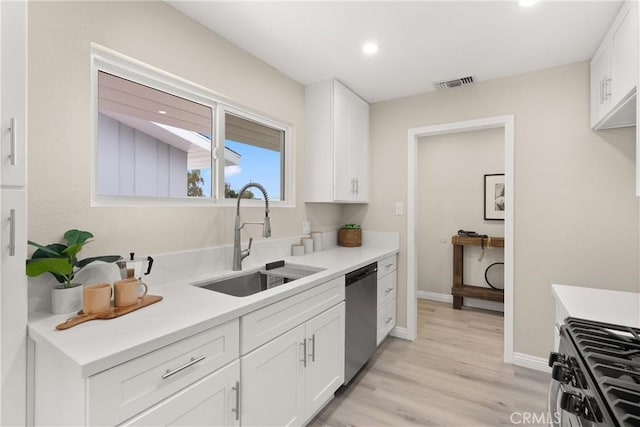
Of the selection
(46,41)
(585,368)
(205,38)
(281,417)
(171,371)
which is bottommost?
(281,417)

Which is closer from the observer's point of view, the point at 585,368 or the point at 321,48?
the point at 585,368

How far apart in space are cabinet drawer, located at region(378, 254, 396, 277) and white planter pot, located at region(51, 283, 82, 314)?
6.72ft

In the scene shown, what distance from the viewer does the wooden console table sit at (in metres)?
3.66

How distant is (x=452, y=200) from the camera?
4.21 m

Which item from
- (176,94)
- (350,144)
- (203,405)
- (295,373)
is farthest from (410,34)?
(203,405)

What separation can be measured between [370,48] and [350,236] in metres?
1.72

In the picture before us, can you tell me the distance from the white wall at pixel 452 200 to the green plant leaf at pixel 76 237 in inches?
158

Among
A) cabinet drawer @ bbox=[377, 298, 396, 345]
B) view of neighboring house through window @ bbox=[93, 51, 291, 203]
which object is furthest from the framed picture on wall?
view of neighboring house through window @ bbox=[93, 51, 291, 203]

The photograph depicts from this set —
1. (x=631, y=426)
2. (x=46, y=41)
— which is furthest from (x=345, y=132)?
(x=631, y=426)

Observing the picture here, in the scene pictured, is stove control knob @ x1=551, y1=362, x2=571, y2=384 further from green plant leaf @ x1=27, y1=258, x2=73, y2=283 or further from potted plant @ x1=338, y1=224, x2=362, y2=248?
potted plant @ x1=338, y1=224, x2=362, y2=248

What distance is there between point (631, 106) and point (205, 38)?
2.59 m

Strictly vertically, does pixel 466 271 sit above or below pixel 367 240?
below

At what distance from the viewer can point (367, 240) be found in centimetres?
326

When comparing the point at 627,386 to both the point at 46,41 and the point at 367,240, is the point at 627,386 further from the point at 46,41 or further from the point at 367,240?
the point at 367,240
